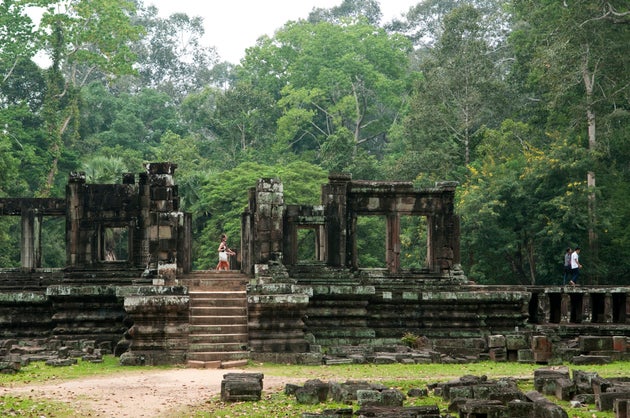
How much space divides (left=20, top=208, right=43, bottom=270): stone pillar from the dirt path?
1498 cm

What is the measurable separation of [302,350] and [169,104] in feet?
181

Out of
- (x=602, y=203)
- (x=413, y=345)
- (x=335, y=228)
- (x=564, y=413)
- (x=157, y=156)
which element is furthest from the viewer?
(x=157, y=156)

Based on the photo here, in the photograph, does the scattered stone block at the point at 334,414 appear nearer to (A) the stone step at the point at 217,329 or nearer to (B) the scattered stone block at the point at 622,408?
(B) the scattered stone block at the point at 622,408

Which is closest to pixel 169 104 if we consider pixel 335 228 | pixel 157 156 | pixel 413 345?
pixel 157 156

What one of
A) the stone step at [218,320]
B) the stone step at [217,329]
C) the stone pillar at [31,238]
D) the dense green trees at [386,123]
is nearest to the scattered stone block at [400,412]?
the stone step at [217,329]

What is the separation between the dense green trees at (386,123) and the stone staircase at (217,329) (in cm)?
1760

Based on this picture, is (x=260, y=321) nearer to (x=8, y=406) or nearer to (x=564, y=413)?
(x=8, y=406)

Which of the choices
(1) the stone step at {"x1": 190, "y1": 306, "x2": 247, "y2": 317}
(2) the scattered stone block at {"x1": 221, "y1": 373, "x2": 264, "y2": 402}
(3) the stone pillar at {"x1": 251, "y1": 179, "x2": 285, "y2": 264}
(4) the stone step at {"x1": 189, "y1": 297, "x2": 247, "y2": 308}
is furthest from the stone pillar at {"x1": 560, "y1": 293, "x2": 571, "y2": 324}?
(2) the scattered stone block at {"x1": 221, "y1": 373, "x2": 264, "y2": 402}

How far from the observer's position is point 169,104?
245 feet

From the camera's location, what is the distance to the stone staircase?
2050cm

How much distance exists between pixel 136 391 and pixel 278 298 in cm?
543

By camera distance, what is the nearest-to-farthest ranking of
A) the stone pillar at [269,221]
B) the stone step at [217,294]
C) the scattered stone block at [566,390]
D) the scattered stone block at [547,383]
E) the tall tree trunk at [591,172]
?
1. the scattered stone block at [566,390]
2. the scattered stone block at [547,383]
3. the stone step at [217,294]
4. the stone pillar at [269,221]
5. the tall tree trunk at [591,172]

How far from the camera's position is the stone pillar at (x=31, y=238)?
32969 mm

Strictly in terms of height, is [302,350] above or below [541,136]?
below
